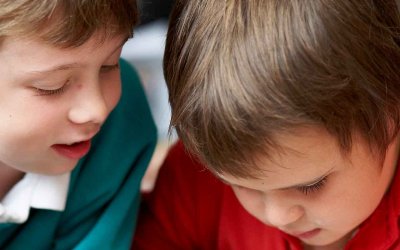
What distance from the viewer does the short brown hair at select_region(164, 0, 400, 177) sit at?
78 centimetres

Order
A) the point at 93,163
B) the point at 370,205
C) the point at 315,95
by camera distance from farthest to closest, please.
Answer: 1. the point at 93,163
2. the point at 370,205
3. the point at 315,95

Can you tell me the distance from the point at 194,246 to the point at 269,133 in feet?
1.24

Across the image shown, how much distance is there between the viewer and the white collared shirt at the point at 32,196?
981 mm

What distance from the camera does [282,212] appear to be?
0.88 m

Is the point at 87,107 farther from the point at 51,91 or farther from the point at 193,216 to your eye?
the point at 193,216

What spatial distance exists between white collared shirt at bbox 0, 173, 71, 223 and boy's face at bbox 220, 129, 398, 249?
0.76ft

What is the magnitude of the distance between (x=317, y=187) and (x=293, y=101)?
0.13 m

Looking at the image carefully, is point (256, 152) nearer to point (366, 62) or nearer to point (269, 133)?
point (269, 133)

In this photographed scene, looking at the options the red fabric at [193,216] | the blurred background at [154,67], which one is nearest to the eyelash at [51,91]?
the red fabric at [193,216]

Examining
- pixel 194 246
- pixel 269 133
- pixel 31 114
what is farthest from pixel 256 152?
pixel 194 246

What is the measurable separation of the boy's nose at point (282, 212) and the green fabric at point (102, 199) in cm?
24

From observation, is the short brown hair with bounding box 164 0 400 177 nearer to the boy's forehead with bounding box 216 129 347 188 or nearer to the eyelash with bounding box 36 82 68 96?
the boy's forehead with bounding box 216 129 347 188

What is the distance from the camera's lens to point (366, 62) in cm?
80

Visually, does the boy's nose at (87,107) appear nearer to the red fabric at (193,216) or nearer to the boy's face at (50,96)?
the boy's face at (50,96)
